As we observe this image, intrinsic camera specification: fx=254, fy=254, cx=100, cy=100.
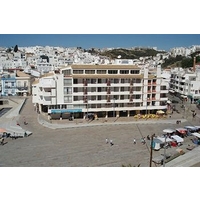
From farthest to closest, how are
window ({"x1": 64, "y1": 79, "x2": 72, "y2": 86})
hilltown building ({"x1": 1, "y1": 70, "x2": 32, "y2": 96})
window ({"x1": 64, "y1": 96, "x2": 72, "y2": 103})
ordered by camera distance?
1. hilltown building ({"x1": 1, "y1": 70, "x2": 32, "y2": 96})
2. window ({"x1": 64, "y1": 96, "x2": 72, "y2": 103})
3. window ({"x1": 64, "y1": 79, "x2": 72, "y2": 86})

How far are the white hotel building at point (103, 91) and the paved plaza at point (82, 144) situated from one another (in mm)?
1644

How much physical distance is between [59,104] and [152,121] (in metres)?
10.6

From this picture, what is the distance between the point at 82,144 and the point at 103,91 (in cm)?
980

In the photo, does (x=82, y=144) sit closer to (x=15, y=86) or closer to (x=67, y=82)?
(x=67, y=82)

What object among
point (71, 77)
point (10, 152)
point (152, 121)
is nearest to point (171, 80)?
point (152, 121)

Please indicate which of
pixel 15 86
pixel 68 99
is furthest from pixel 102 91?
pixel 15 86

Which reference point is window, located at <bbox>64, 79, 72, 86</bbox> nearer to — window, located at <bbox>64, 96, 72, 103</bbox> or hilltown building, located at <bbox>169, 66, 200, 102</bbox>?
window, located at <bbox>64, 96, 72, 103</bbox>

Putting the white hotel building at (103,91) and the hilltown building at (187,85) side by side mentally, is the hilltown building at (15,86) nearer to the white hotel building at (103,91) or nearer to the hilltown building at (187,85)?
the white hotel building at (103,91)

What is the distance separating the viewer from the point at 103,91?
1160 inches

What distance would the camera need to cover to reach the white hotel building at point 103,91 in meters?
28.6

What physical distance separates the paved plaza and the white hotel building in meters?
1.64

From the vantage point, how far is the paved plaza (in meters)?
17.4

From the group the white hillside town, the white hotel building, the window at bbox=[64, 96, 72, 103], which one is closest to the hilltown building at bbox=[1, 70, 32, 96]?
the white hillside town

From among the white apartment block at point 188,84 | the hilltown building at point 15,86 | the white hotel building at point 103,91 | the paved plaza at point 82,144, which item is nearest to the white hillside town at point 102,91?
the white hotel building at point 103,91
